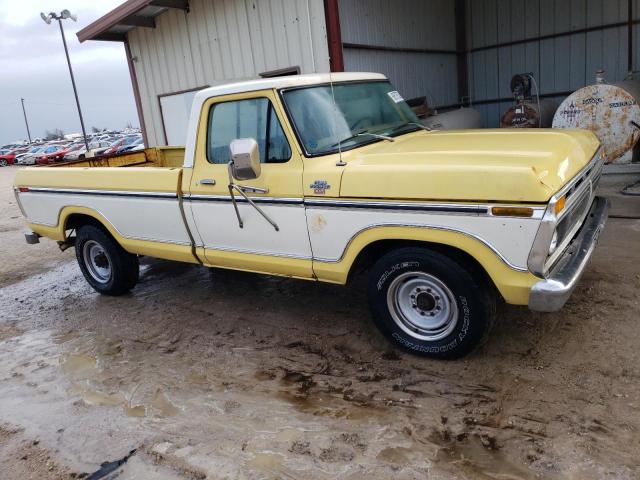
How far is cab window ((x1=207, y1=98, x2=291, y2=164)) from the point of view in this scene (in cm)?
414

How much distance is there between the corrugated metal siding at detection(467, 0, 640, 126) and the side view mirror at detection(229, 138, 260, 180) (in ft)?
37.3

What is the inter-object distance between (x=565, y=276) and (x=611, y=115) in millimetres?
7238

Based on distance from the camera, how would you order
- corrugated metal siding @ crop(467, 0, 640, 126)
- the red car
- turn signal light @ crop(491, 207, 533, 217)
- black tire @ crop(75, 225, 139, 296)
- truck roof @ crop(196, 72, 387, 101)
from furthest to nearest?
the red car < corrugated metal siding @ crop(467, 0, 640, 126) < black tire @ crop(75, 225, 139, 296) < truck roof @ crop(196, 72, 387, 101) < turn signal light @ crop(491, 207, 533, 217)

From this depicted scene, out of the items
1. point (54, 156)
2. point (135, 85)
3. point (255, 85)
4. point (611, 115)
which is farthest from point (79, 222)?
point (54, 156)

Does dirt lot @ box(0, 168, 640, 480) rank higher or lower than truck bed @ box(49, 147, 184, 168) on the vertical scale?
lower

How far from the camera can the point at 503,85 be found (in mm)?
13992

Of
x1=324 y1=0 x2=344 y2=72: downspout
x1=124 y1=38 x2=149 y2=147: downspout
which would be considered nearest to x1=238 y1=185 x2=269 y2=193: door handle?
x1=324 y1=0 x2=344 y2=72: downspout

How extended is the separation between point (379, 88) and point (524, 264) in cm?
237

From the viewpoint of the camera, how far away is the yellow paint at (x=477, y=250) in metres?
3.27

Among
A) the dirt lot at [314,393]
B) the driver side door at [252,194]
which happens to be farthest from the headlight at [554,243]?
the driver side door at [252,194]

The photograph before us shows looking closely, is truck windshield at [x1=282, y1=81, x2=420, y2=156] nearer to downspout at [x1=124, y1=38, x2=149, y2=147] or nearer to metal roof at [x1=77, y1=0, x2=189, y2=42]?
metal roof at [x1=77, y1=0, x2=189, y2=42]

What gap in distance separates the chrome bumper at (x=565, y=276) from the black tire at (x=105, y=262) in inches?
169

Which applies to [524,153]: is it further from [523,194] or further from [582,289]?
[582,289]

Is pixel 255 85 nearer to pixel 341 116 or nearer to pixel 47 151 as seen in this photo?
pixel 341 116
